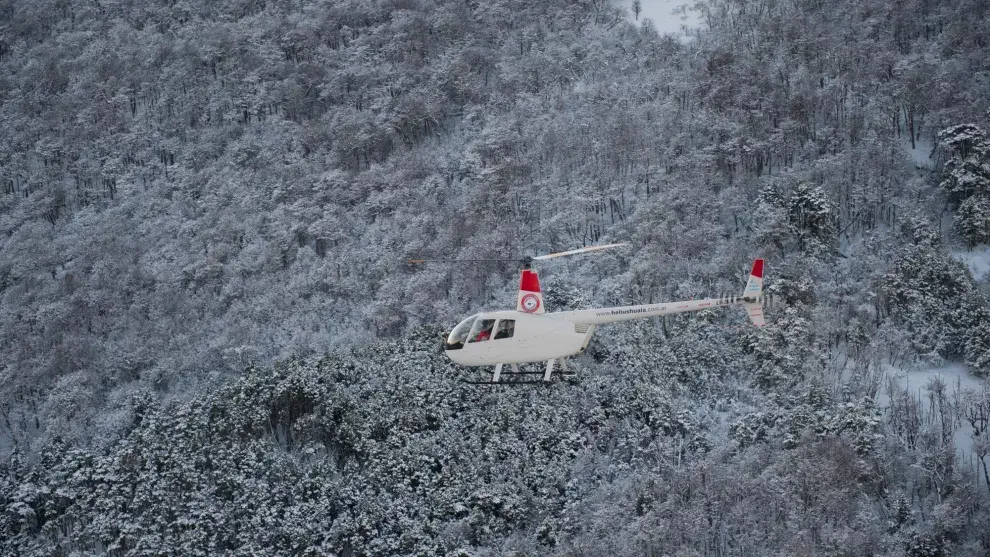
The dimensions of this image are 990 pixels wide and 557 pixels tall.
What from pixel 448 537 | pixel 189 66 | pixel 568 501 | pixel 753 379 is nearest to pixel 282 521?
pixel 448 537

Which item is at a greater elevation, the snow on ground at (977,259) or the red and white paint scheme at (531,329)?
the red and white paint scheme at (531,329)

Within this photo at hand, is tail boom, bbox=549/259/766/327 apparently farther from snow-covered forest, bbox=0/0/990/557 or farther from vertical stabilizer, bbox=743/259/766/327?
snow-covered forest, bbox=0/0/990/557

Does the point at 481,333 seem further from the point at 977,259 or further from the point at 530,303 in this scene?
the point at 977,259

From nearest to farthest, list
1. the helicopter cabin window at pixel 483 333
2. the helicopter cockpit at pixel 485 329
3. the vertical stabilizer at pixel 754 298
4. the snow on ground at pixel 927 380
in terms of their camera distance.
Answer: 1. the helicopter cockpit at pixel 485 329
2. the helicopter cabin window at pixel 483 333
3. the vertical stabilizer at pixel 754 298
4. the snow on ground at pixel 927 380

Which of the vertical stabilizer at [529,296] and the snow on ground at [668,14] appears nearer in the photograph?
the vertical stabilizer at [529,296]

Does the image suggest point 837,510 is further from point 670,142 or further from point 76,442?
point 76,442

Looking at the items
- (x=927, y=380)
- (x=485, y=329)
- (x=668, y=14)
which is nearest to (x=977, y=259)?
(x=927, y=380)

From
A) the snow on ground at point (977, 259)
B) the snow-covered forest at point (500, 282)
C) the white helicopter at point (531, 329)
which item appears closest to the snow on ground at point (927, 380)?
the snow-covered forest at point (500, 282)

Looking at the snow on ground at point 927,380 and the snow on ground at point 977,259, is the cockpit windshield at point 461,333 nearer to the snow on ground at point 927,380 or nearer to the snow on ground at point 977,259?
the snow on ground at point 927,380
